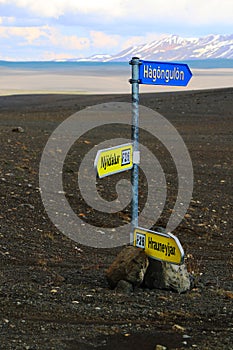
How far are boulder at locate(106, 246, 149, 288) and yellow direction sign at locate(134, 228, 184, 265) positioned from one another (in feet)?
0.25

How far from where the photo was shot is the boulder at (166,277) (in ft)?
20.1

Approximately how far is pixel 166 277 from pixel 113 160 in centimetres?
106

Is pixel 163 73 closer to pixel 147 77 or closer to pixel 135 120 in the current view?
pixel 147 77

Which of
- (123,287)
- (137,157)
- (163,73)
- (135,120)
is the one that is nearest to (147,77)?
(163,73)

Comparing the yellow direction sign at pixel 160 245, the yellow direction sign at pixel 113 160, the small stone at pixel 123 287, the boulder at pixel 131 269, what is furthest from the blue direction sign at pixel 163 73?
the small stone at pixel 123 287

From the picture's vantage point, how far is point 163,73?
6.16 meters

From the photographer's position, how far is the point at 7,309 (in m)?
5.43

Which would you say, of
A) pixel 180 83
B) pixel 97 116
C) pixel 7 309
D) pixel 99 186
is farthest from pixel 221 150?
pixel 7 309

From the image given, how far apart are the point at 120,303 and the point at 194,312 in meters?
0.57

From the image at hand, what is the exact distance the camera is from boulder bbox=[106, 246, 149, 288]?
6.07 m

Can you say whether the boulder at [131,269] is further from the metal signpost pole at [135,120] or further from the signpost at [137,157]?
the metal signpost pole at [135,120]

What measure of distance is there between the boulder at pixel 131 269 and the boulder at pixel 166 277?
82mm

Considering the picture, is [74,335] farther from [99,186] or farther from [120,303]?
[99,186]

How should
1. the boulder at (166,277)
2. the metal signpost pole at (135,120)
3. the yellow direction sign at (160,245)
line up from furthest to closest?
the boulder at (166,277) → the metal signpost pole at (135,120) → the yellow direction sign at (160,245)
